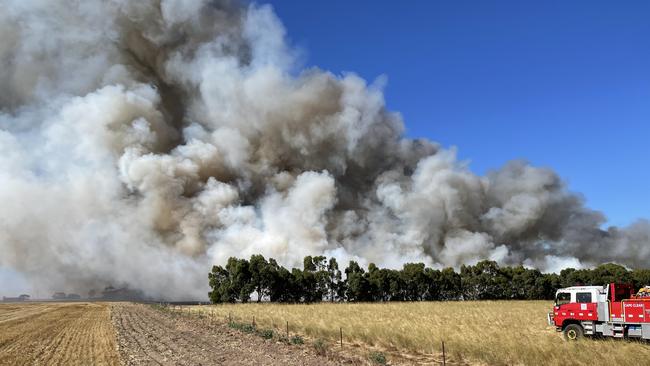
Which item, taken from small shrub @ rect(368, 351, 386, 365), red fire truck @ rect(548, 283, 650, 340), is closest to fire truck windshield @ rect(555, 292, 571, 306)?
red fire truck @ rect(548, 283, 650, 340)

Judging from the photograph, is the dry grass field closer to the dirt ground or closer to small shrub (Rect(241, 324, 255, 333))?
the dirt ground

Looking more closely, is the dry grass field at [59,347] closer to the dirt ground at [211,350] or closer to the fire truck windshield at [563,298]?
the dirt ground at [211,350]

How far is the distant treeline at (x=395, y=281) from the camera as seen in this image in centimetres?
9675

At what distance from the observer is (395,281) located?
349ft

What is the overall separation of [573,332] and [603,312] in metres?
1.94

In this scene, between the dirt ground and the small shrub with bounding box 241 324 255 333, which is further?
the small shrub with bounding box 241 324 255 333

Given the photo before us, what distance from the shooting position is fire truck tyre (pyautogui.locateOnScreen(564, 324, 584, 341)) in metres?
25.2

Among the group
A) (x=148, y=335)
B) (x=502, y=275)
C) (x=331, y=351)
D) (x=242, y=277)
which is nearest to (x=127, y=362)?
(x=331, y=351)

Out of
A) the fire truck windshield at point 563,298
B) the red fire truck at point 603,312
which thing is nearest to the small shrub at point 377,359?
the red fire truck at point 603,312

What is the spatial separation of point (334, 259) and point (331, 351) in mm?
90476

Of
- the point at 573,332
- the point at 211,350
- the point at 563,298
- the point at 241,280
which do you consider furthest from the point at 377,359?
the point at 241,280

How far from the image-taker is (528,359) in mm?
17344

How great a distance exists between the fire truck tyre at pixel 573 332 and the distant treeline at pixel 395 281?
2979 inches

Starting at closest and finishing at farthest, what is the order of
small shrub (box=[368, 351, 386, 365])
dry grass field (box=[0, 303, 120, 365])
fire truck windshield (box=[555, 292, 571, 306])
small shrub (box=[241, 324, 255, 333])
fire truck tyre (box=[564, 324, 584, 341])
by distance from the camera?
small shrub (box=[368, 351, 386, 365]) < dry grass field (box=[0, 303, 120, 365]) < fire truck tyre (box=[564, 324, 584, 341]) < fire truck windshield (box=[555, 292, 571, 306]) < small shrub (box=[241, 324, 255, 333])
